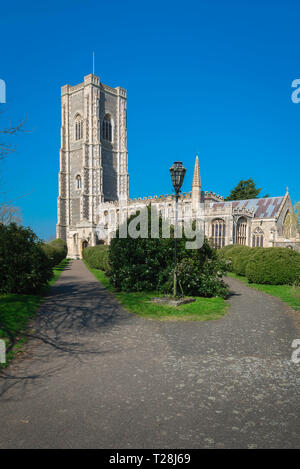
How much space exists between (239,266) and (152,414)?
18142mm

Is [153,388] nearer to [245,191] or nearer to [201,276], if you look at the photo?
[201,276]

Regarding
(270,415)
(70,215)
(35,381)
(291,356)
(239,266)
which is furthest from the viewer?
(70,215)

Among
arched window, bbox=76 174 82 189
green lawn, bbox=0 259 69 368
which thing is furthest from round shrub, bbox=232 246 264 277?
arched window, bbox=76 174 82 189

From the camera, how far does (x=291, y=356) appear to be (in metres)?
5.18

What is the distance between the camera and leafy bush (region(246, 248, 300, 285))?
14758 mm

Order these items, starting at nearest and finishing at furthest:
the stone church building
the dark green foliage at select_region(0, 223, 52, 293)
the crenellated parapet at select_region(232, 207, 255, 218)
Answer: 1. the dark green foliage at select_region(0, 223, 52, 293)
2. the crenellated parapet at select_region(232, 207, 255, 218)
3. the stone church building

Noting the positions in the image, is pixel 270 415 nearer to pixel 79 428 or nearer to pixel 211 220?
pixel 79 428

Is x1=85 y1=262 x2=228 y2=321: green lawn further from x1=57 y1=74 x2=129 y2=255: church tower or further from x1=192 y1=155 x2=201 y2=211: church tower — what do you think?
x1=57 y1=74 x2=129 y2=255: church tower

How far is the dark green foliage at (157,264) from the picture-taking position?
38.1 ft

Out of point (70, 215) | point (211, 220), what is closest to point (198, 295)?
point (211, 220)

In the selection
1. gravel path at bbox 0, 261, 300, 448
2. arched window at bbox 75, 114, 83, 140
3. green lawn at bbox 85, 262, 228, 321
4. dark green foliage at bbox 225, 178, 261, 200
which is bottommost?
green lawn at bbox 85, 262, 228, 321

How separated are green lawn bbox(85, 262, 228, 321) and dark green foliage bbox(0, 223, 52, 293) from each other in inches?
122

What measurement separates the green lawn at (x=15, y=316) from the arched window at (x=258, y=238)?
1429 inches
